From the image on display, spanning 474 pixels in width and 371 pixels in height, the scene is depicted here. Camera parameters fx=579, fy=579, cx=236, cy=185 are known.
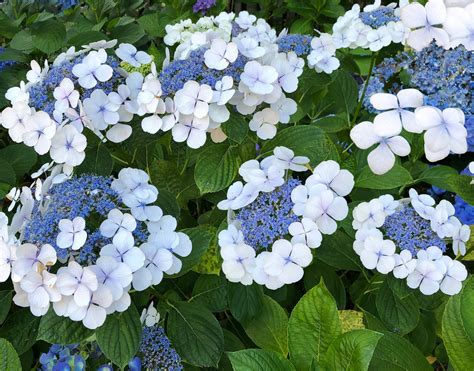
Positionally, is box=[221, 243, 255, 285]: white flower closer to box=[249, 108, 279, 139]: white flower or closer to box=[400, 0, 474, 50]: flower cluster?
box=[249, 108, 279, 139]: white flower

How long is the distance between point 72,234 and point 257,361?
1.04ft

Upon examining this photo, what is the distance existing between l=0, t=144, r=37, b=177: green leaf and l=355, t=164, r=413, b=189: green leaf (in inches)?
32.7

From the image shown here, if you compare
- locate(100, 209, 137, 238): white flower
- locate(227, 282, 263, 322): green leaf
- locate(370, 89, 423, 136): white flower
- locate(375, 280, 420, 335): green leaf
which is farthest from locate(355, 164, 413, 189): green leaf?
locate(100, 209, 137, 238): white flower

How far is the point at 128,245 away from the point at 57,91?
33 cm

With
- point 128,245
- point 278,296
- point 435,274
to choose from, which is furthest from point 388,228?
point 128,245

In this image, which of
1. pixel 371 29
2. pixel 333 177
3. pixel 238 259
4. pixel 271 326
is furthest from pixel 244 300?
pixel 371 29

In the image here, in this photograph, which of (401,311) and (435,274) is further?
(401,311)

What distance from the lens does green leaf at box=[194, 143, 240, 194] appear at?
107cm

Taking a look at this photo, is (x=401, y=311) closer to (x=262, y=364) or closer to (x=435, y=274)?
(x=435, y=274)

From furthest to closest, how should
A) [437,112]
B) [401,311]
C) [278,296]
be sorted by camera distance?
[278,296]
[401,311]
[437,112]

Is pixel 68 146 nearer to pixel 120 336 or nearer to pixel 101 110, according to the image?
pixel 101 110

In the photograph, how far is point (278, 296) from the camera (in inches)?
45.0

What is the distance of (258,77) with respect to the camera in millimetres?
983

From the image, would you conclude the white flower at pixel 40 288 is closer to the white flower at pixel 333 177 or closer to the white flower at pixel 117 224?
the white flower at pixel 117 224
